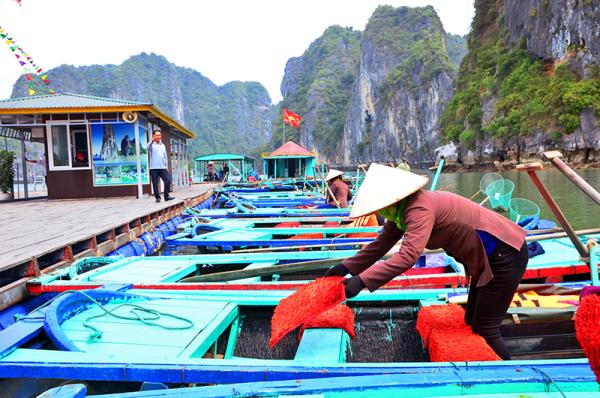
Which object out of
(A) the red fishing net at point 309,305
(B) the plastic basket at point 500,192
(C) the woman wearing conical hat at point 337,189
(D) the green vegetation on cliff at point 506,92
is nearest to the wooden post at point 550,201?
(A) the red fishing net at point 309,305

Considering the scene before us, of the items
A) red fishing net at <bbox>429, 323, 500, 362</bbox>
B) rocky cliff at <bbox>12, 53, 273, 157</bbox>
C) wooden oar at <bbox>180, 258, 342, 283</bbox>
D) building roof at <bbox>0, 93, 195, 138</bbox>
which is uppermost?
rocky cliff at <bbox>12, 53, 273, 157</bbox>

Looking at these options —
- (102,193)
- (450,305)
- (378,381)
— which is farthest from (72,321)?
(102,193)

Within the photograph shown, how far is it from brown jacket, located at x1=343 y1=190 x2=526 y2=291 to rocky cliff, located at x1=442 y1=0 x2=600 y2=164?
38077 millimetres

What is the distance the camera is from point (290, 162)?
2552cm

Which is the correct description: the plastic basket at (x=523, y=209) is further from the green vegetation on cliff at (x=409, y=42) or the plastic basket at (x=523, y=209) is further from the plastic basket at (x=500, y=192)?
the green vegetation on cliff at (x=409, y=42)

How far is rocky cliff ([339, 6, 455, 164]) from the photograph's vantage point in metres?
73.4

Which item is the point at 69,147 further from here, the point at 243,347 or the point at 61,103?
the point at 243,347

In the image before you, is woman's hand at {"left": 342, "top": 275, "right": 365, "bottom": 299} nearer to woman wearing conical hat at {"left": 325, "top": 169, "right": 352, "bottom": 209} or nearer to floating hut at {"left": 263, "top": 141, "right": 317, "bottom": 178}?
woman wearing conical hat at {"left": 325, "top": 169, "right": 352, "bottom": 209}

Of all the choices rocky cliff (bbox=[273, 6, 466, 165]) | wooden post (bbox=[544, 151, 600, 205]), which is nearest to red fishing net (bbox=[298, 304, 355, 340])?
wooden post (bbox=[544, 151, 600, 205])

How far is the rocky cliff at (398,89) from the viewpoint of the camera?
7344cm

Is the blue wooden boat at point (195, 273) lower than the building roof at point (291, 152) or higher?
lower

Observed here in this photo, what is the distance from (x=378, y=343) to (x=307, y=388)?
3.70 feet

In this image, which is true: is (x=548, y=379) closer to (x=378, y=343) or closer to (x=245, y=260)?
(x=378, y=343)

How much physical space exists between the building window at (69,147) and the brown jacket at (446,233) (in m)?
9.84
